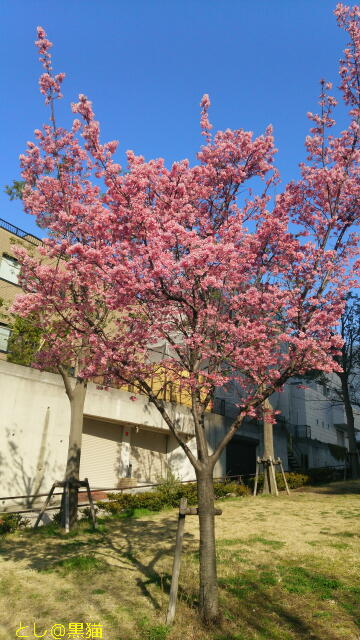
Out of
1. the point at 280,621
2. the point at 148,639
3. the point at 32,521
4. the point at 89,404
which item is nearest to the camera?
the point at 148,639

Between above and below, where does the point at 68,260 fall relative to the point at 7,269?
below

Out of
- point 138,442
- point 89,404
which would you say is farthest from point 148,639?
point 138,442

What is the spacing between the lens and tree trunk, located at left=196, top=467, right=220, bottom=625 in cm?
668

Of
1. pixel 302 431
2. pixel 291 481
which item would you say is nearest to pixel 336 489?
pixel 291 481

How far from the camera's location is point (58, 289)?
865 centimetres

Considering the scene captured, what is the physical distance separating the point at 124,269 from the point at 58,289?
1868 mm

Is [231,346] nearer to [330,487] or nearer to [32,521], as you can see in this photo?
[32,521]

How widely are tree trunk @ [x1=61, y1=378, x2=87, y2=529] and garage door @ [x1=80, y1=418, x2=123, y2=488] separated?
834cm

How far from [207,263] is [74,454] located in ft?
28.3

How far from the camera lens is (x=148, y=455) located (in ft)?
83.3

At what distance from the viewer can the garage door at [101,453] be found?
21656 millimetres

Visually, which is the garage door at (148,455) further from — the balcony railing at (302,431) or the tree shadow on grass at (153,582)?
the balcony railing at (302,431)

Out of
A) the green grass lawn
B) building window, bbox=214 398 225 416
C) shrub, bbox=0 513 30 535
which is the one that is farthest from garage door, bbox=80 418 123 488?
shrub, bbox=0 513 30 535

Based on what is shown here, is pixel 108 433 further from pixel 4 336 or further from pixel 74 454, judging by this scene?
pixel 74 454
